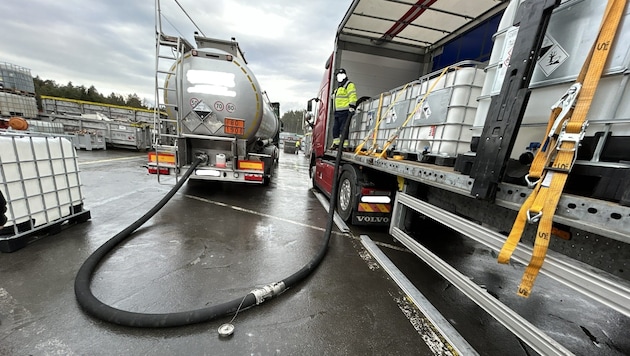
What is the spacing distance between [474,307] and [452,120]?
6.48 feet

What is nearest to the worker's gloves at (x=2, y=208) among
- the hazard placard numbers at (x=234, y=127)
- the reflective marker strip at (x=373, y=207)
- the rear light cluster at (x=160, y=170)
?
the rear light cluster at (x=160, y=170)

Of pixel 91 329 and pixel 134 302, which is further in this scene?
pixel 134 302

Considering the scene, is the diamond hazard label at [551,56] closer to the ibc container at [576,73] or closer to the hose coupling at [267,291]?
the ibc container at [576,73]

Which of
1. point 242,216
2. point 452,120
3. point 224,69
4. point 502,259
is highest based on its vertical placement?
point 224,69

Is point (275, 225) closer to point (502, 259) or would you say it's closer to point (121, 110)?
point (502, 259)

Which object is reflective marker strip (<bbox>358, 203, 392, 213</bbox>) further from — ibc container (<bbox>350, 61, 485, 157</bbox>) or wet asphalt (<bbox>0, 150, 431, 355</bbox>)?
ibc container (<bbox>350, 61, 485, 157</bbox>)

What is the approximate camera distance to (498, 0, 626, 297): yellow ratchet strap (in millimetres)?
1137

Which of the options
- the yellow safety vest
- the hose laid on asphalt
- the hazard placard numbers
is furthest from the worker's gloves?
the yellow safety vest

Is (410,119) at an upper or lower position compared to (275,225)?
upper

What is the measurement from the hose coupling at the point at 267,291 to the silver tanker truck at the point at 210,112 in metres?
2.97

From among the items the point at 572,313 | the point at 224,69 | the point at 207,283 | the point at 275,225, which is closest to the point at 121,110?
the point at 224,69

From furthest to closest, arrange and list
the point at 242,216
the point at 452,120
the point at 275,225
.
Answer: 1. the point at 242,216
2. the point at 275,225
3. the point at 452,120

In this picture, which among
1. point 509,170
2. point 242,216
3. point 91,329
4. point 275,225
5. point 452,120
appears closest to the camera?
point 509,170

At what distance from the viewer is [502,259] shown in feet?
4.47
